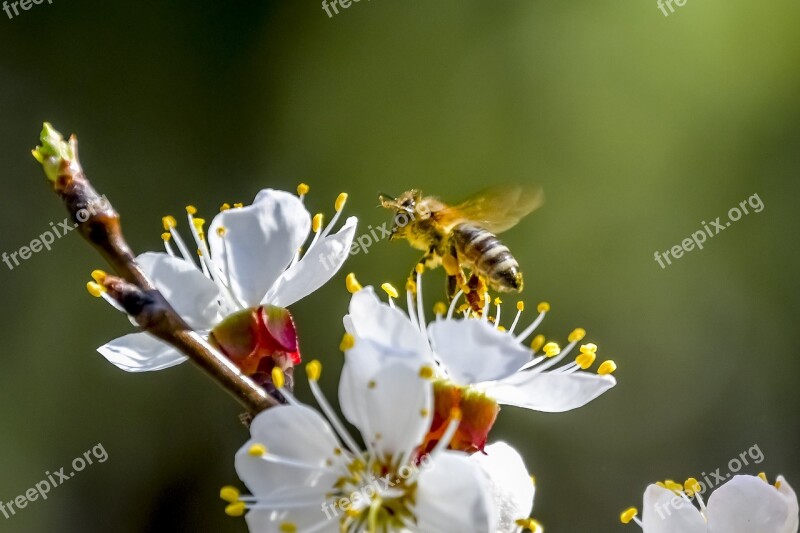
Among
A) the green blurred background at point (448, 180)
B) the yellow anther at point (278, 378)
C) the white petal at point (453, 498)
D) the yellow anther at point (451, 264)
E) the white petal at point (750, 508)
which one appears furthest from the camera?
the green blurred background at point (448, 180)

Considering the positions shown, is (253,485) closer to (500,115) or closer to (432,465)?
(432,465)

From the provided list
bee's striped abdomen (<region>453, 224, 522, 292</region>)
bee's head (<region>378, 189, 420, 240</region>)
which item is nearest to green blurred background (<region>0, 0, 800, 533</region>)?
bee's head (<region>378, 189, 420, 240</region>)

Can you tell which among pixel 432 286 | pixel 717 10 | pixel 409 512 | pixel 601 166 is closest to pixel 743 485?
pixel 409 512

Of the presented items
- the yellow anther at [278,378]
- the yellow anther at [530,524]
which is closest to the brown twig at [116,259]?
the yellow anther at [278,378]

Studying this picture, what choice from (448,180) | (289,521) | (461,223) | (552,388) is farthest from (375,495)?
(448,180)

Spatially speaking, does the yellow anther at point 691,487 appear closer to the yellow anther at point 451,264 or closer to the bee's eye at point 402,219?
the yellow anther at point 451,264

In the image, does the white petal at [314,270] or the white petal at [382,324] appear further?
the white petal at [314,270]
